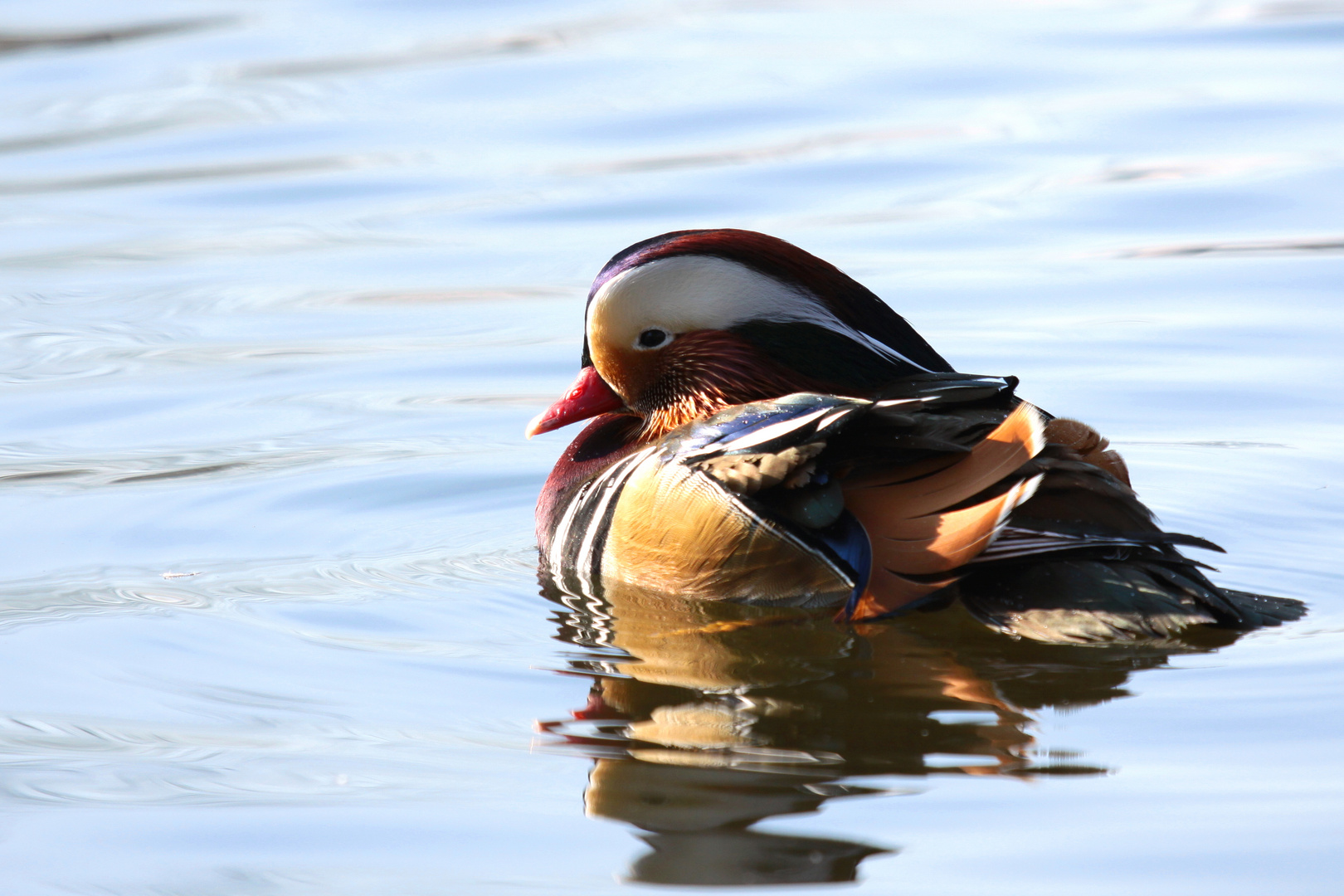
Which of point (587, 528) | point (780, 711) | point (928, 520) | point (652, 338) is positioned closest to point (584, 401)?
point (652, 338)

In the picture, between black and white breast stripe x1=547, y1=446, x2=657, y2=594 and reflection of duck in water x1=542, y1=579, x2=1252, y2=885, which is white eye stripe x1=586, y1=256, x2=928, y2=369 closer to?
black and white breast stripe x1=547, y1=446, x2=657, y2=594

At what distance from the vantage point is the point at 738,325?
516cm

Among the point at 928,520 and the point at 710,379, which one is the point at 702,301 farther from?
the point at 928,520

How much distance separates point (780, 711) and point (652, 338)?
150 centimetres

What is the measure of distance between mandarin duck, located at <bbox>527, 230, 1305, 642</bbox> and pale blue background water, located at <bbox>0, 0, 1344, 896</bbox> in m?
0.25

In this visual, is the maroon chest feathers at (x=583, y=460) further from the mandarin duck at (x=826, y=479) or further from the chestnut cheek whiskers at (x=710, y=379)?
the chestnut cheek whiskers at (x=710, y=379)

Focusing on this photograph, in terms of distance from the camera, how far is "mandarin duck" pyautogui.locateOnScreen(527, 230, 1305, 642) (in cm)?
424

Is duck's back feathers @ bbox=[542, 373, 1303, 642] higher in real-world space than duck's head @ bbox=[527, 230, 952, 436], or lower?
lower

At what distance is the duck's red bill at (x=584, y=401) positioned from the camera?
549 centimetres

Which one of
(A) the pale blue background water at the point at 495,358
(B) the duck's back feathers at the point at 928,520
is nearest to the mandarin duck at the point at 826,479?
(B) the duck's back feathers at the point at 928,520

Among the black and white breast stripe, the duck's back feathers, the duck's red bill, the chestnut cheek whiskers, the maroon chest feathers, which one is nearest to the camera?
the duck's back feathers

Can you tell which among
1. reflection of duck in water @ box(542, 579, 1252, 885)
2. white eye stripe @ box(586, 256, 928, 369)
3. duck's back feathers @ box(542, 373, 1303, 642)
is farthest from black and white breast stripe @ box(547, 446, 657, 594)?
white eye stripe @ box(586, 256, 928, 369)

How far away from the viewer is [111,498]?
619cm

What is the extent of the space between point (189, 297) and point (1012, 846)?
636cm
